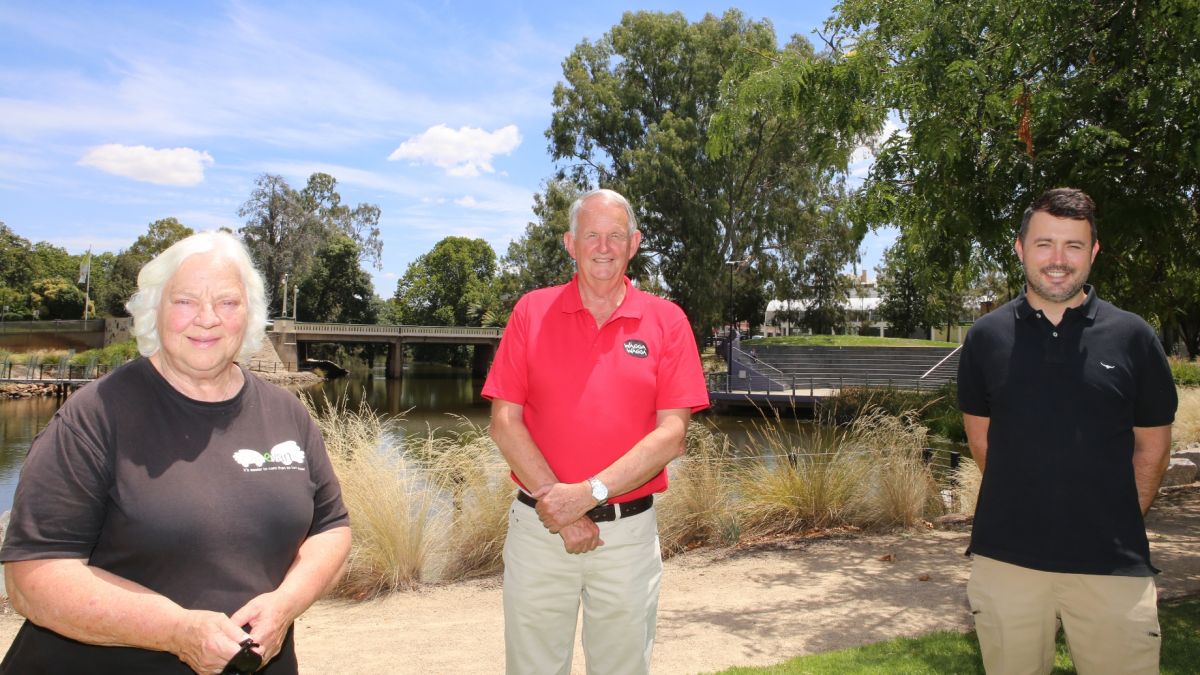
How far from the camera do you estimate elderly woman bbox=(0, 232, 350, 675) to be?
73.3 inches

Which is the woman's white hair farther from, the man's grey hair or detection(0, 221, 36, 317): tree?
detection(0, 221, 36, 317): tree

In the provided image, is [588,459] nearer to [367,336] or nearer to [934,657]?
[934,657]

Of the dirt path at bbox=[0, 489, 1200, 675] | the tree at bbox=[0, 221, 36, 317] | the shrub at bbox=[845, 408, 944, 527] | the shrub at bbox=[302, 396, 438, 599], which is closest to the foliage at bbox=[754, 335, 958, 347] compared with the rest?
the shrub at bbox=[845, 408, 944, 527]

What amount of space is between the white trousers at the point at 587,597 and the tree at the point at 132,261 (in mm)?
73621

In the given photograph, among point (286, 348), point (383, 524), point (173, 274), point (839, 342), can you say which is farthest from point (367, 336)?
point (173, 274)

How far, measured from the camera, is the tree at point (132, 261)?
7025 centimetres

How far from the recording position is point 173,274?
220 cm

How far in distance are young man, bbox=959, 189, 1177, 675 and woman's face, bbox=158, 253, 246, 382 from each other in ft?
8.24

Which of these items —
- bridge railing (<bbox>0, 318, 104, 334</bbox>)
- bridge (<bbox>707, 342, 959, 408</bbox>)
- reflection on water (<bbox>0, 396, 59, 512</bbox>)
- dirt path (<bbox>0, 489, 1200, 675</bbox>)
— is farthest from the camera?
bridge railing (<bbox>0, 318, 104, 334</bbox>)

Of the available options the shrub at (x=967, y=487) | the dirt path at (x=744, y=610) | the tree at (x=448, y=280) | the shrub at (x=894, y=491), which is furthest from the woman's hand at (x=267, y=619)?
the tree at (x=448, y=280)

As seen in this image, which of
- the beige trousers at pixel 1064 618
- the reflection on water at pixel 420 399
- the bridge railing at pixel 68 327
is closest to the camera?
the beige trousers at pixel 1064 618

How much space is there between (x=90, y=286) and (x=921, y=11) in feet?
277

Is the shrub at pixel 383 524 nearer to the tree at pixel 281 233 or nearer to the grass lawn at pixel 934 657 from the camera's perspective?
the grass lawn at pixel 934 657

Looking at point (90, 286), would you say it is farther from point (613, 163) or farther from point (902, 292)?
point (902, 292)
